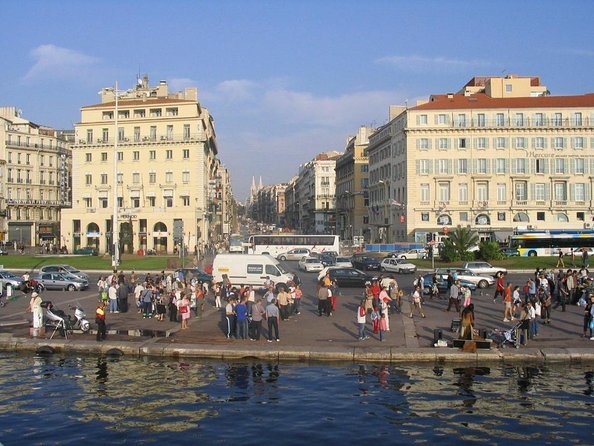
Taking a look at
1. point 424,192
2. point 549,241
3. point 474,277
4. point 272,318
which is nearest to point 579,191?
point 549,241

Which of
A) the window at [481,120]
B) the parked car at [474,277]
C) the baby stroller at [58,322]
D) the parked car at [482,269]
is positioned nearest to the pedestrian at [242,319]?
the baby stroller at [58,322]

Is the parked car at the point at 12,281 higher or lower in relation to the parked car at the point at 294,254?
lower

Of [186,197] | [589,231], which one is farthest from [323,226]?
[589,231]

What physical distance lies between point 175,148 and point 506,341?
229 ft

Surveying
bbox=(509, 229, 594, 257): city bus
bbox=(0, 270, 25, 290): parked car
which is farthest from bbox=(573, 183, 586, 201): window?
bbox=(0, 270, 25, 290): parked car

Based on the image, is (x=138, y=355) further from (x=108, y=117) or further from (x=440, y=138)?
(x=108, y=117)

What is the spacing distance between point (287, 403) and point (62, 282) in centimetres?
2939

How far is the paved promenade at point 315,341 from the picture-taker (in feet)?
67.5

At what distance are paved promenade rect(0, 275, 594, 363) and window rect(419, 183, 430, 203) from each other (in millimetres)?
54407

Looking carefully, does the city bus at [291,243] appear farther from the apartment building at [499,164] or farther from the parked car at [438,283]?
the parked car at [438,283]

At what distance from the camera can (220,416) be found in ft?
49.8

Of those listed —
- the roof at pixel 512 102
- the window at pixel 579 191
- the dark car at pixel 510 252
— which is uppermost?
the roof at pixel 512 102

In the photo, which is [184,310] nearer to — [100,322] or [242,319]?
[242,319]

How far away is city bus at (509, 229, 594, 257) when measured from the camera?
6544 cm
